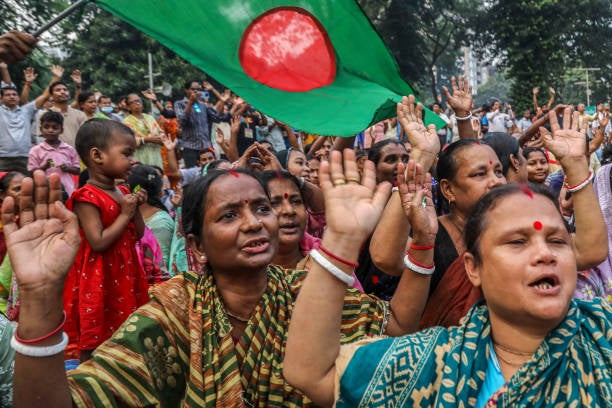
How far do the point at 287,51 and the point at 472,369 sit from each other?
2.49 m

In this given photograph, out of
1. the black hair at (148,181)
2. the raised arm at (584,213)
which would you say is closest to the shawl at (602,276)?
the raised arm at (584,213)

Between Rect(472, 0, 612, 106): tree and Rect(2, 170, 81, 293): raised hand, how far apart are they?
1069 inches

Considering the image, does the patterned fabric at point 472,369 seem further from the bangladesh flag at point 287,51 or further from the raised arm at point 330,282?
the bangladesh flag at point 287,51

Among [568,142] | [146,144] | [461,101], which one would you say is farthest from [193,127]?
[568,142]

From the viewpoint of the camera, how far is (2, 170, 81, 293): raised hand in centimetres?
154

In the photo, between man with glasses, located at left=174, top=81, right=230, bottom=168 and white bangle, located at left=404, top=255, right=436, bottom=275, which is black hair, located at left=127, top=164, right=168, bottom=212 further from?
man with glasses, located at left=174, top=81, right=230, bottom=168

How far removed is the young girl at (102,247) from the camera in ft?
11.6

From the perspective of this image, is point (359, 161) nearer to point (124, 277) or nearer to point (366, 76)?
point (366, 76)

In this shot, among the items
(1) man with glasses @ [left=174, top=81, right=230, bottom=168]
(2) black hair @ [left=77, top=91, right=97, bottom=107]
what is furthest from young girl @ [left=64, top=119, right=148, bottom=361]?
(1) man with glasses @ [left=174, top=81, right=230, bottom=168]

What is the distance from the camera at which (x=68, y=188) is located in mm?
6508

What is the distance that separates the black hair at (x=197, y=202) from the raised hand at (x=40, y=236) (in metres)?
0.72

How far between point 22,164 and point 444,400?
7019 mm

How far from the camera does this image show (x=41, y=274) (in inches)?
60.8

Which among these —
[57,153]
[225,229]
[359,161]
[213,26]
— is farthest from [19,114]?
[225,229]
